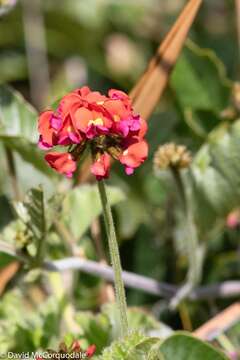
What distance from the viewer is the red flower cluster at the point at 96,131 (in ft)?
2.77

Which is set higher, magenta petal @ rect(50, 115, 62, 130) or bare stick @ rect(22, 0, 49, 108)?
magenta petal @ rect(50, 115, 62, 130)

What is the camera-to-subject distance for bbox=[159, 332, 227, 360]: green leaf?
0.98 meters

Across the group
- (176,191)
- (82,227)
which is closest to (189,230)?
(176,191)

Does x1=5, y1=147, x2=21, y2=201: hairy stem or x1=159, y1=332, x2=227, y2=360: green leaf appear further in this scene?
x1=5, y1=147, x2=21, y2=201: hairy stem

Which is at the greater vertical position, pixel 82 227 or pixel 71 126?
pixel 71 126

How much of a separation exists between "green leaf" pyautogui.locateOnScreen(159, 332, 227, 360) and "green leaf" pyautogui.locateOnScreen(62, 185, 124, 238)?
331 mm

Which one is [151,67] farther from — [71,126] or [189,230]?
[71,126]

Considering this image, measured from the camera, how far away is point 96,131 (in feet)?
2.78

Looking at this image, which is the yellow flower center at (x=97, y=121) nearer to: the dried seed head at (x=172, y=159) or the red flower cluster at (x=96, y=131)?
the red flower cluster at (x=96, y=131)

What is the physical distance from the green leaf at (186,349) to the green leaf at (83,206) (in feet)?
1.09

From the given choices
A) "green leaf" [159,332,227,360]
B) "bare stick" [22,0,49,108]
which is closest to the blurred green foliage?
"green leaf" [159,332,227,360]

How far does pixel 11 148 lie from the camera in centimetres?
128

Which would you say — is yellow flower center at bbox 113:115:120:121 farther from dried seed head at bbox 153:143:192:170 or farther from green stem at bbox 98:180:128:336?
dried seed head at bbox 153:143:192:170

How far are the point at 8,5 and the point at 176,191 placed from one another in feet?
1.25
